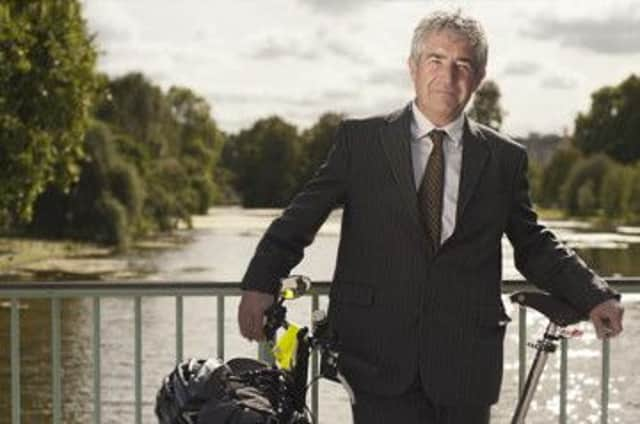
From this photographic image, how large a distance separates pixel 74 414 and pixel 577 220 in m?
56.5

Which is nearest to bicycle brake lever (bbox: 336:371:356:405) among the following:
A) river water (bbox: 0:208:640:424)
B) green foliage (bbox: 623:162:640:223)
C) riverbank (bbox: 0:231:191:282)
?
river water (bbox: 0:208:640:424)

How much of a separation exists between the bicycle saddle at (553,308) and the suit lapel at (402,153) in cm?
35

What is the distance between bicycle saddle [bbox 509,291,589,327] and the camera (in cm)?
271

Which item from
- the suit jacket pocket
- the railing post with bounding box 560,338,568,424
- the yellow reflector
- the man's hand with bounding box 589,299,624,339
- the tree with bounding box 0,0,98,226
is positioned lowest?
the railing post with bounding box 560,338,568,424

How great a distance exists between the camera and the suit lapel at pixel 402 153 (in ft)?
8.63

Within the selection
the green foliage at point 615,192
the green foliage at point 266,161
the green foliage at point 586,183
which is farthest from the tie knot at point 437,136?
the green foliage at point 266,161

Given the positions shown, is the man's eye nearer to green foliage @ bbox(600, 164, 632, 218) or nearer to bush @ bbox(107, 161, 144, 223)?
bush @ bbox(107, 161, 144, 223)

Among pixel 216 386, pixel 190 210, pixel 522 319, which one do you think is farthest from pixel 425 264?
pixel 190 210

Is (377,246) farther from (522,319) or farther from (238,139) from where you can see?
(238,139)

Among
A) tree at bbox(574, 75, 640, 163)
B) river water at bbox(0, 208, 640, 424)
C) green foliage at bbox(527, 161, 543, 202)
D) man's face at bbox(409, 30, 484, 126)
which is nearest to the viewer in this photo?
man's face at bbox(409, 30, 484, 126)

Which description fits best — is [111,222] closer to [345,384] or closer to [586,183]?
[345,384]

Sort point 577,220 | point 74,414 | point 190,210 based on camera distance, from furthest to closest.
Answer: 1. point 577,220
2. point 190,210
3. point 74,414

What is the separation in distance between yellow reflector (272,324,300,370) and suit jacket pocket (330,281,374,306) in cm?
21

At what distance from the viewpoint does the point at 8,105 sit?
21.0m
